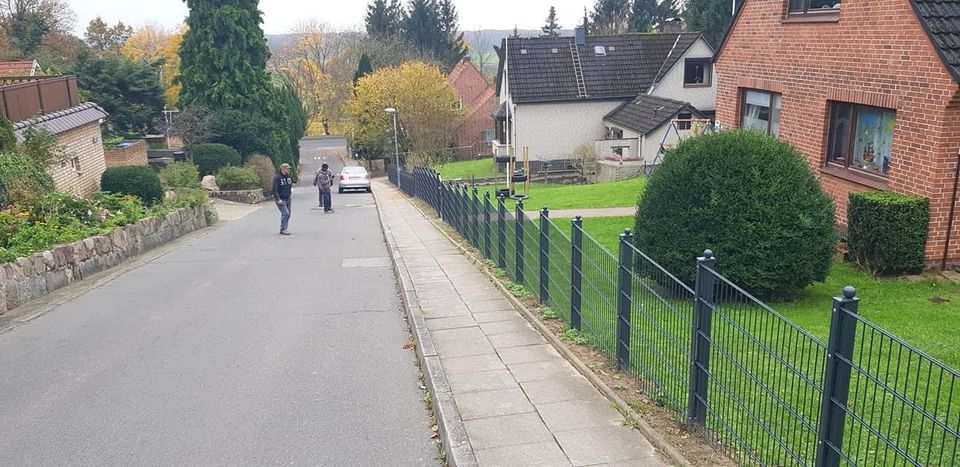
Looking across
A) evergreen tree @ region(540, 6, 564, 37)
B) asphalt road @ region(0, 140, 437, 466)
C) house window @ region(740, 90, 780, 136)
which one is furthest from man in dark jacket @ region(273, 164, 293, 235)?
evergreen tree @ region(540, 6, 564, 37)

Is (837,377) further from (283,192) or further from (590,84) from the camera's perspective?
(590,84)

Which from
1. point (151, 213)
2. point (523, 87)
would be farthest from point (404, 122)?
point (151, 213)

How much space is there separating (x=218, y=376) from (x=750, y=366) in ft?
16.2

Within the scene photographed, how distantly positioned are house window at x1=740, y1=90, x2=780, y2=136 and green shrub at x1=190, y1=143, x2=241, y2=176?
1136 inches

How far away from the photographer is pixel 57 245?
470 inches

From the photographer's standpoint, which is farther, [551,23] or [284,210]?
[551,23]

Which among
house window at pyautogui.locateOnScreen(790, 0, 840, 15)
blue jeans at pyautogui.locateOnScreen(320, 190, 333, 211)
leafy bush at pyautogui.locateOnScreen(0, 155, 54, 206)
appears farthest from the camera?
blue jeans at pyautogui.locateOnScreen(320, 190, 333, 211)

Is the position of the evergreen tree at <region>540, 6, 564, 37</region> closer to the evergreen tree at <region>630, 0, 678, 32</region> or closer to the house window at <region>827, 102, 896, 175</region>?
the evergreen tree at <region>630, 0, 678, 32</region>

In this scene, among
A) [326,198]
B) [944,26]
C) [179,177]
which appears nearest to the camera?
[944,26]

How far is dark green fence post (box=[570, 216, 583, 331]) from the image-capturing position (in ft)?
23.0

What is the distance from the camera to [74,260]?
12.3m

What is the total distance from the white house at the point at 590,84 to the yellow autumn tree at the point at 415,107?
471 inches

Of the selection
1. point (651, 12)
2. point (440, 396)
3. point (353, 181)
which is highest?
point (651, 12)

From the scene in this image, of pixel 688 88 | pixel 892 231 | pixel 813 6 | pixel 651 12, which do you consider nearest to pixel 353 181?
pixel 688 88
